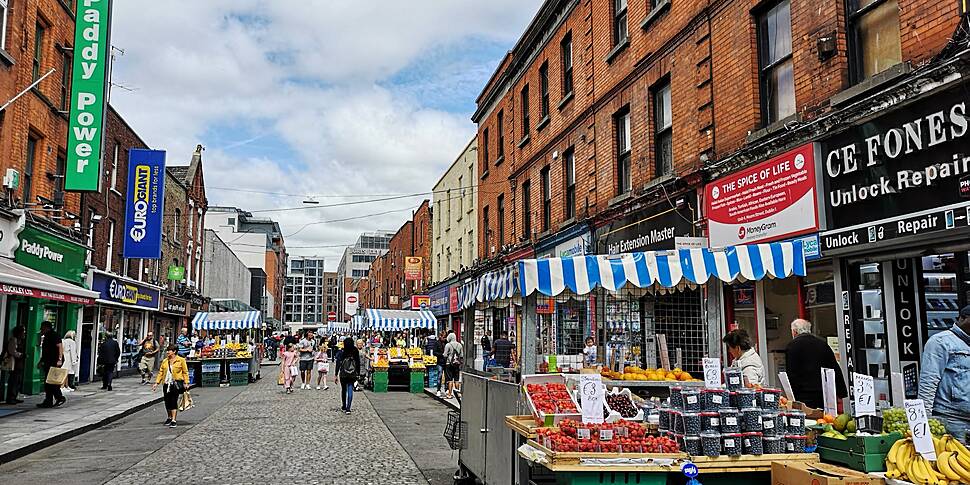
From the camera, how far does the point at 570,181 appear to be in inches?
828

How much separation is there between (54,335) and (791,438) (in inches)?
710

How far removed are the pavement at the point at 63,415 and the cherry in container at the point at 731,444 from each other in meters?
10.1

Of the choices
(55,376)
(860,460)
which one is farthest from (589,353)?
(55,376)

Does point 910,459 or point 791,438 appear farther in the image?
point 791,438

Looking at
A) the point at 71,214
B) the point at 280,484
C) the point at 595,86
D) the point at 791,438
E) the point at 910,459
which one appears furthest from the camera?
the point at 71,214

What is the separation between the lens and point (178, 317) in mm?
40125

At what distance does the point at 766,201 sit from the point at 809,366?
11.8 feet

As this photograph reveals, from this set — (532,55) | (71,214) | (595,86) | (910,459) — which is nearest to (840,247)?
(910,459)

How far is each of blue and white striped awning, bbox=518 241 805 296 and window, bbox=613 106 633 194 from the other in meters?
7.51

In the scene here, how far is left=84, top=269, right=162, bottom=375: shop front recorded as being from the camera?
85.5ft

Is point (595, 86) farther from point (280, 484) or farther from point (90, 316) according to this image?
point (90, 316)

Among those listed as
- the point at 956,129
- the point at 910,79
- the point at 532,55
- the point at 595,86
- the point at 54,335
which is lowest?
the point at 54,335

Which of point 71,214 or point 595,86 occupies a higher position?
point 595,86

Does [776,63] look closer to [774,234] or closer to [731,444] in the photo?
[774,234]
